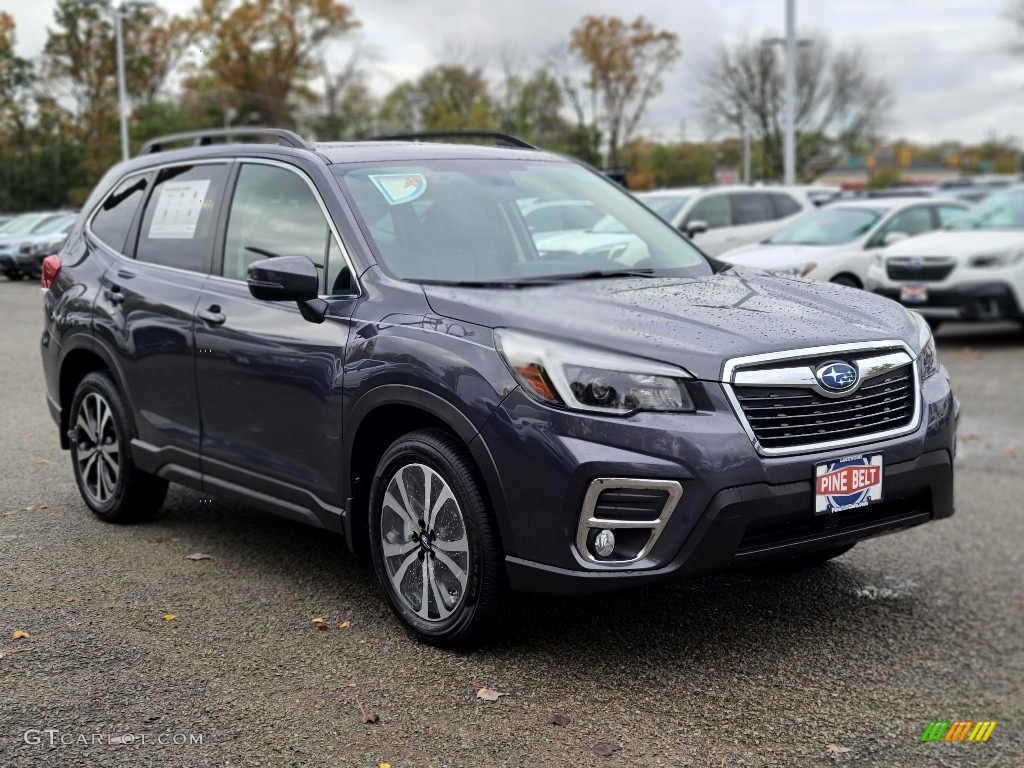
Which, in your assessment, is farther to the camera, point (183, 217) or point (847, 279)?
point (847, 279)

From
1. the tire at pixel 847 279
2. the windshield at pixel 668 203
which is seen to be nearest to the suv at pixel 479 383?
the tire at pixel 847 279

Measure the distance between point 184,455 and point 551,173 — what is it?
2051 millimetres

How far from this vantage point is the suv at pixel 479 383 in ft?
12.0

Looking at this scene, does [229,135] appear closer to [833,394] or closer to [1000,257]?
[833,394]

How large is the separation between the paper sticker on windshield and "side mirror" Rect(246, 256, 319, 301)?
51 cm

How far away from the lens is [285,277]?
4.32 metres

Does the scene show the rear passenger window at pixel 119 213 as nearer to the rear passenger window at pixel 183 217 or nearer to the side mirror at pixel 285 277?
the rear passenger window at pixel 183 217

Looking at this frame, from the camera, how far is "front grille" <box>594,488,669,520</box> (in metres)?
3.61

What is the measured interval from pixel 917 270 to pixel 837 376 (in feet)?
34.7

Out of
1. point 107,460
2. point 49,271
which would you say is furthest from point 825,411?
point 49,271

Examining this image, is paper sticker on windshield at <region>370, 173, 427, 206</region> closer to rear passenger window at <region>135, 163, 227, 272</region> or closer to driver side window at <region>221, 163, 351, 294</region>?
driver side window at <region>221, 163, 351, 294</region>

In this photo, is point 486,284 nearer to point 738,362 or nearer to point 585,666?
point 738,362

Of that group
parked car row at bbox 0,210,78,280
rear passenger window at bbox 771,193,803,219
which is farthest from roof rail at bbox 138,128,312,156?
parked car row at bbox 0,210,78,280

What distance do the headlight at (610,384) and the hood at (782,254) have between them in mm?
10343
